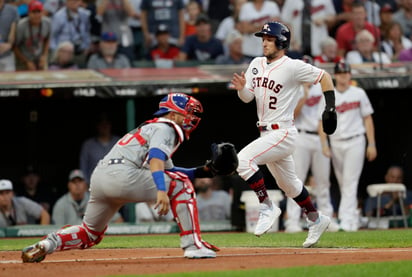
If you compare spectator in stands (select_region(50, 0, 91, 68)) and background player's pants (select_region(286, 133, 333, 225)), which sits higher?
spectator in stands (select_region(50, 0, 91, 68))

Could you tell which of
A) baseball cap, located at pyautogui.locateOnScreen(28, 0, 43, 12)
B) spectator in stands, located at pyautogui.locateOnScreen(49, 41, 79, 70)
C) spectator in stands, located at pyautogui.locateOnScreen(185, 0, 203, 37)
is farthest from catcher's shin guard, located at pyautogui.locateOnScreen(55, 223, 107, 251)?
spectator in stands, located at pyautogui.locateOnScreen(185, 0, 203, 37)

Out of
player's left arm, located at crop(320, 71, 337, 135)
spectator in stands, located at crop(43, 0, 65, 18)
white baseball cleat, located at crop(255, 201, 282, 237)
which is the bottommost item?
white baseball cleat, located at crop(255, 201, 282, 237)

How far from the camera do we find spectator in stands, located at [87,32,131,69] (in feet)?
46.7

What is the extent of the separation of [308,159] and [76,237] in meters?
5.63

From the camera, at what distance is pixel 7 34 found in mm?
14273

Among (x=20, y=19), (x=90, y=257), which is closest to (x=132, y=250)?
(x=90, y=257)

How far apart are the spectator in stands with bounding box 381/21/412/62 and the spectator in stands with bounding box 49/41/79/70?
498 cm

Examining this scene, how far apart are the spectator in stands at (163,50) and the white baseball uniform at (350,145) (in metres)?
3.39

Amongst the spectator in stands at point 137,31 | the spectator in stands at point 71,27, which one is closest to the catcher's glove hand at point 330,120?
the spectator in stands at point 71,27

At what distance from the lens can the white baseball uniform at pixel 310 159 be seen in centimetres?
1209

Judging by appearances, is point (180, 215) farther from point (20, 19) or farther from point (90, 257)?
point (20, 19)

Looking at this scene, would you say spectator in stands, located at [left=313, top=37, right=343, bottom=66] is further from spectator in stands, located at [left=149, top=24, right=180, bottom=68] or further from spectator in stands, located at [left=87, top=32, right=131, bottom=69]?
spectator in stands, located at [left=87, top=32, right=131, bottom=69]

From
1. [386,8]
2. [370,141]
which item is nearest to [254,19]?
[386,8]

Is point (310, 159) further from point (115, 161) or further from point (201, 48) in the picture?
point (115, 161)
